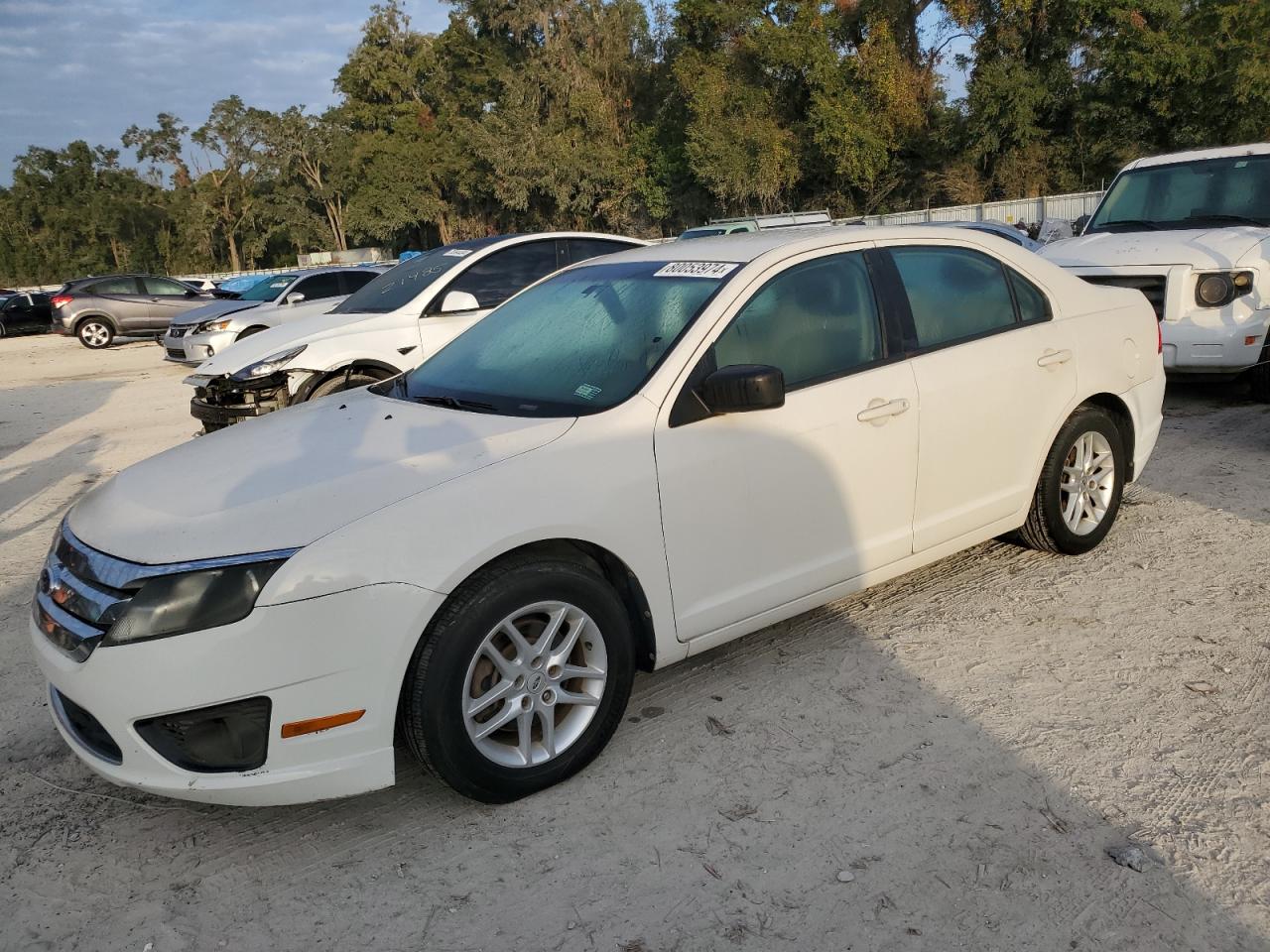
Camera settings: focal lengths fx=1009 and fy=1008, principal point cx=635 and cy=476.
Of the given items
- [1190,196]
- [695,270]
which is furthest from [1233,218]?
[695,270]

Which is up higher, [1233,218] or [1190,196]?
[1190,196]

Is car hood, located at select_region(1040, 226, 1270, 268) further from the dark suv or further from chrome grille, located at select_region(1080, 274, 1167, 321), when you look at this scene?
the dark suv

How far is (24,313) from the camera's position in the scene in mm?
27859

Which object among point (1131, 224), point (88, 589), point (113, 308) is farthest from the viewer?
point (113, 308)

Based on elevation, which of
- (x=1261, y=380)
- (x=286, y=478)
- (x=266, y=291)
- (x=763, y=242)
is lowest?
(x=1261, y=380)

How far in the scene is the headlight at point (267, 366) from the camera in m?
7.63

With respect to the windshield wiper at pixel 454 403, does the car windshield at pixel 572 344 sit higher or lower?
higher

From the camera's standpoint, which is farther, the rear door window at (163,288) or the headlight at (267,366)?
the rear door window at (163,288)

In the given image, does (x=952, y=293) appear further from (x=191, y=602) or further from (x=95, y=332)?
(x=95, y=332)

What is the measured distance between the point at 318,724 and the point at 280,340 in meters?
5.85

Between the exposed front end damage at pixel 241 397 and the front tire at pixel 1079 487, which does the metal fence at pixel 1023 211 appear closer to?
the exposed front end damage at pixel 241 397

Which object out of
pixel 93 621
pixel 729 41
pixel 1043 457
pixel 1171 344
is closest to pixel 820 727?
pixel 1043 457

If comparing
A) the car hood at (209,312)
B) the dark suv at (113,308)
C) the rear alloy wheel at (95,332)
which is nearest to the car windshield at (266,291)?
the car hood at (209,312)

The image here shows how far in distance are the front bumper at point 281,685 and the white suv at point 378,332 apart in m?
4.80
